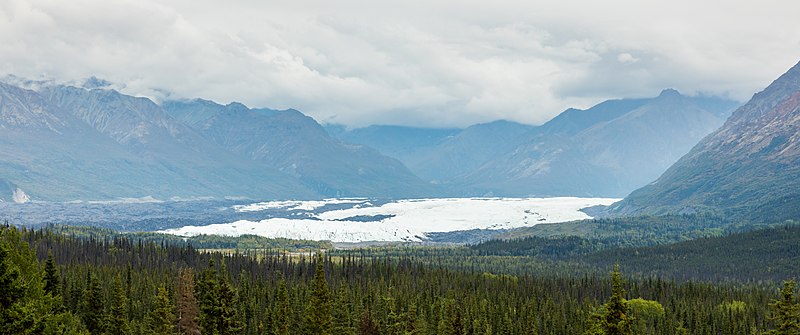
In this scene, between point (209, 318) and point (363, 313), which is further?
point (363, 313)

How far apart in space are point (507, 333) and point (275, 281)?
74742 mm

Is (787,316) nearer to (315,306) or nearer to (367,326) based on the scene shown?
(315,306)

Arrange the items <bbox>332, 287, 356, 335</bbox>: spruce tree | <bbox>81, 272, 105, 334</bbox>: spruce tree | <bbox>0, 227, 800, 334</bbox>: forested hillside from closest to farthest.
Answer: <bbox>0, 227, 800, 334</bbox>: forested hillside < <bbox>81, 272, 105, 334</bbox>: spruce tree < <bbox>332, 287, 356, 335</bbox>: spruce tree

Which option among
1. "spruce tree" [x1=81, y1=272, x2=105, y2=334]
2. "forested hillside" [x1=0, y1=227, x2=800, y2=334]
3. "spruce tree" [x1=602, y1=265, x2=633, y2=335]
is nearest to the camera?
"spruce tree" [x1=602, y1=265, x2=633, y2=335]

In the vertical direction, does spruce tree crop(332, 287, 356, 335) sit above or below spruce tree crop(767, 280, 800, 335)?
below

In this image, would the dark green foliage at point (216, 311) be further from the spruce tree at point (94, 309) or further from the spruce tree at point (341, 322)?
the spruce tree at point (94, 309)

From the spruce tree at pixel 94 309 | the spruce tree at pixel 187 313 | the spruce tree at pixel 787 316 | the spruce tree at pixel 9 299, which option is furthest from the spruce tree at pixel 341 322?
the spruce tree at pixel 787 316

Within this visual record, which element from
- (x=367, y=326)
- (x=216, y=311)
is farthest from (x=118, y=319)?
(x=367, y=326)

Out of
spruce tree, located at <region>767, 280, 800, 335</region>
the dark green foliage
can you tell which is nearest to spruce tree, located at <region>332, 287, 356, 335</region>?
the dark green foliage

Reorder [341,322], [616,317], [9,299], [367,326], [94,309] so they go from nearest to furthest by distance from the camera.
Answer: [9,299] < [616,317] < [94,309] < [341,322] < [367,326]

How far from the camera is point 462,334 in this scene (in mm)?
96062

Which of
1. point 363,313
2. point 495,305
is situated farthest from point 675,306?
point 363,313

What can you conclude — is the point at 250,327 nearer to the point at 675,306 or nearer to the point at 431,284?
the point at 431,284

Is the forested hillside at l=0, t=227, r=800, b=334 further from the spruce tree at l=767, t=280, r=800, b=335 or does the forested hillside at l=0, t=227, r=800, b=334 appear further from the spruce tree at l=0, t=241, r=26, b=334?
the spruce tree at l=767, t=280, r=800, b=335
